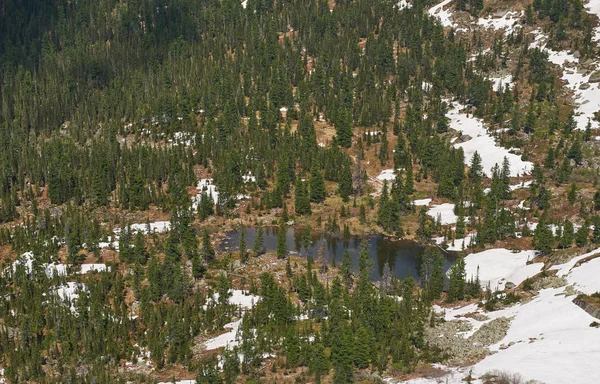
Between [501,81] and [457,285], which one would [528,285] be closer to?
[457,285]

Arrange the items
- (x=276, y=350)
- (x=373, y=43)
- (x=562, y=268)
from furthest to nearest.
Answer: (x=373, y=43) < (x=562, y=268) < (x=276, y=350)

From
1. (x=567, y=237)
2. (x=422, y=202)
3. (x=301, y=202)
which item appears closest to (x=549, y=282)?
(x=567, y=237)

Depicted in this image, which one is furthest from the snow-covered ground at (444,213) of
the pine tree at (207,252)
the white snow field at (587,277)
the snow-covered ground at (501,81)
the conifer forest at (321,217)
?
the snow-covered ground at (501,81)

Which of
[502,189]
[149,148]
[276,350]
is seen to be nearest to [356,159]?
[502,189]

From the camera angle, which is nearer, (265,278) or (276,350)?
(276,350)

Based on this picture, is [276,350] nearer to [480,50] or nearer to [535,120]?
[535,120]
